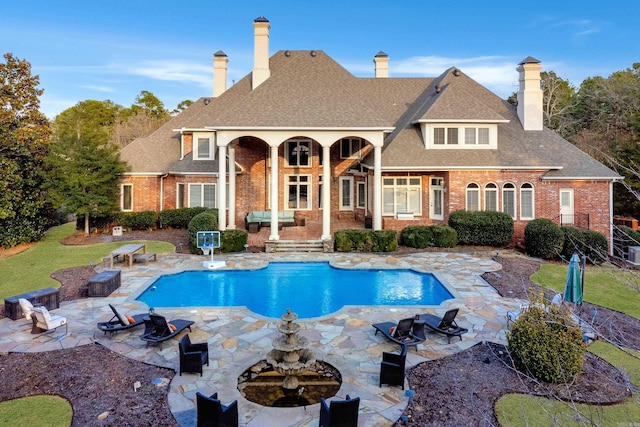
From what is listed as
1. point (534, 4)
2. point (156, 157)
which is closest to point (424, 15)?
point (534, 4)

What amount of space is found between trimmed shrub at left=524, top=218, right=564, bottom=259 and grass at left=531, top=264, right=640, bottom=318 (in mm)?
1340

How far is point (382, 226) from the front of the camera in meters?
21.0

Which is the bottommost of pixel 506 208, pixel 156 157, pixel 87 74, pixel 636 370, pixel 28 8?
pixel 636 370

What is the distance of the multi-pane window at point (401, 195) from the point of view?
2119cm

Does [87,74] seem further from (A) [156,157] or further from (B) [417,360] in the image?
(B) [417,360]

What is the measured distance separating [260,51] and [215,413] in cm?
2298

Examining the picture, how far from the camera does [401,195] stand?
21.3 metres

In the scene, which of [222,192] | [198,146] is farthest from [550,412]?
[198,146]

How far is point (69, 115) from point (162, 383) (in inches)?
2377

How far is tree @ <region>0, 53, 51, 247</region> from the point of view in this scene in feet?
61.3

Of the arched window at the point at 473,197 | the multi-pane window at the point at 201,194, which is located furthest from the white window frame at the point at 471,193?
the multi-pane window at the point at 201,194

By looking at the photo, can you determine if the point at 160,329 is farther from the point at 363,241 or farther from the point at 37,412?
the point at 363,241

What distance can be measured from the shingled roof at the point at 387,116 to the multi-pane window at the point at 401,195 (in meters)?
1.37

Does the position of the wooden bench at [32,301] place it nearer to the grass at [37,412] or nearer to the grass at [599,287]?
the grass at [37,412]
